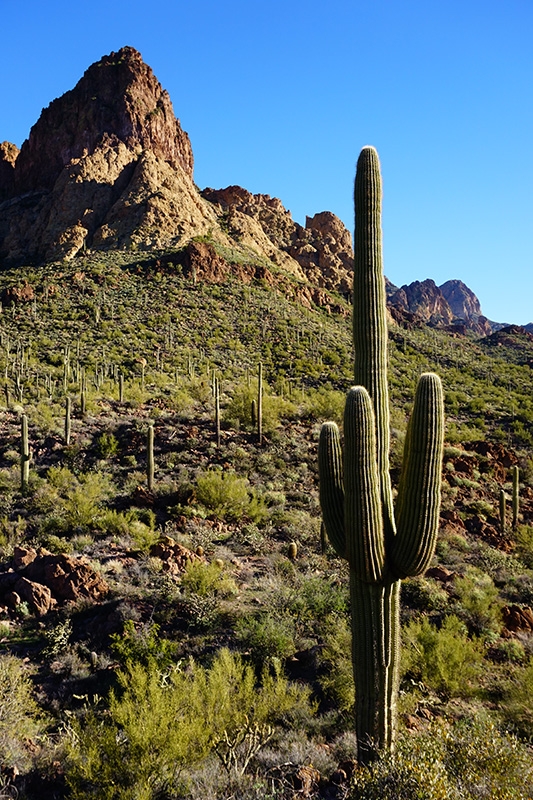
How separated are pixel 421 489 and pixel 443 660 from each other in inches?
143

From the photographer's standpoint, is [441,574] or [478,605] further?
[441,574]

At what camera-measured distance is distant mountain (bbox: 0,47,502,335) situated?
55.2 metres

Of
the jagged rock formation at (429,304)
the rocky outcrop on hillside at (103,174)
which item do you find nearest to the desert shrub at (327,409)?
the rocky outcrop on hillside at (103,174)

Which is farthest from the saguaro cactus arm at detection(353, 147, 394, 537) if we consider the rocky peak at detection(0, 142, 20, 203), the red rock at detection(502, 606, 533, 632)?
the rocky peak at detection(0, 142, 20, 203)

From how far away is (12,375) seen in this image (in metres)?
25.7

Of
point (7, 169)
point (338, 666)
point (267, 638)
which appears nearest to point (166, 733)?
point (267, 638)

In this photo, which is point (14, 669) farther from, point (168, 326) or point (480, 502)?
point (168, 326)

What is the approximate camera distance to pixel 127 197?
56656mm

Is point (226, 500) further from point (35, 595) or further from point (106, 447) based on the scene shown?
point (35, 595)

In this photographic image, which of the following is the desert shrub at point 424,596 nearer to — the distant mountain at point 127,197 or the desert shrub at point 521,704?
the desert shrub at point 521,704

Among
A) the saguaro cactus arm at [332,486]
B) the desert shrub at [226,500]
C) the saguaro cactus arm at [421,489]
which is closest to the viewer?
the saguaro cactus arm at [421,489]

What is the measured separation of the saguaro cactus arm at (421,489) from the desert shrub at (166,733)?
8.16ft

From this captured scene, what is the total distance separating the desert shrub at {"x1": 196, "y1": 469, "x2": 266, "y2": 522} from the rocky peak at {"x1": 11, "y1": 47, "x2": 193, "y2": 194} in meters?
60.9

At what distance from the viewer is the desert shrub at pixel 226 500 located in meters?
13.2
